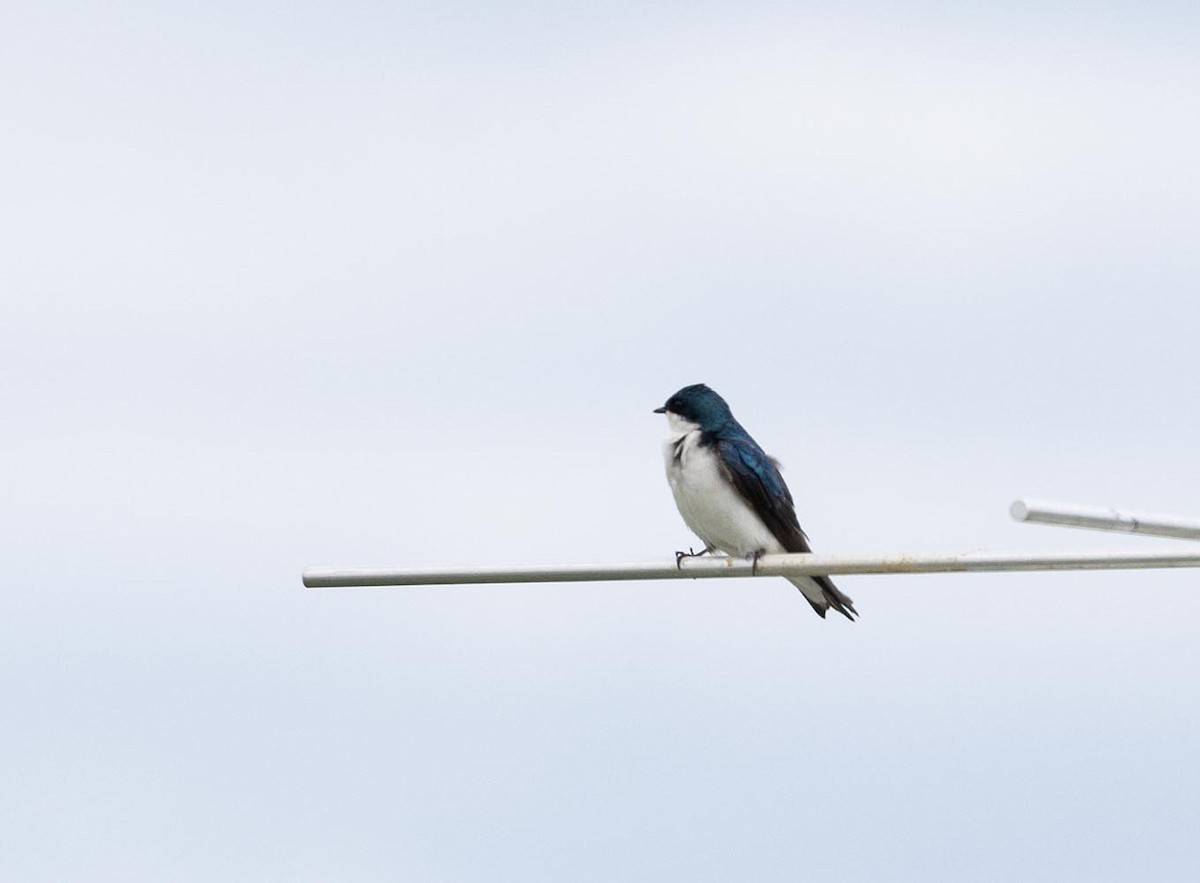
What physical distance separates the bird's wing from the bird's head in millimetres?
302

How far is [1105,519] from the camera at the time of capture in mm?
7395

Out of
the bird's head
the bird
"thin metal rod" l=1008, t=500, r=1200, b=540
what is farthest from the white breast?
"thin metal rod" l=1008, t=500, r=1200, b=540

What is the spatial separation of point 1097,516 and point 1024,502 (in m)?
0.40

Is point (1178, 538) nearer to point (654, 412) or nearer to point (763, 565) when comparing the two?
point (763, 565)

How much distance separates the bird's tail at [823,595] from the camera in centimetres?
1421

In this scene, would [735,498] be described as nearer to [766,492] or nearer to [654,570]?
[766,492]

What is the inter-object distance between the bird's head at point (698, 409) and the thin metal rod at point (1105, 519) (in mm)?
7262

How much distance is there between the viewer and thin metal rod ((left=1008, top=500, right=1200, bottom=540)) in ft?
23.3

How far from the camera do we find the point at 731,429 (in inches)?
593

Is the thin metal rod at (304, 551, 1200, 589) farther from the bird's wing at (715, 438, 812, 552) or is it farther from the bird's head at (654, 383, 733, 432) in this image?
the bird's head at (654, 383, 733, 432)

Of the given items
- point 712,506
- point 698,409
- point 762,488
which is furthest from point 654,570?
point 698,409

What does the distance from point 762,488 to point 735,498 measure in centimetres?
23

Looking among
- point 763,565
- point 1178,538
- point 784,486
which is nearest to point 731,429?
point 784,486

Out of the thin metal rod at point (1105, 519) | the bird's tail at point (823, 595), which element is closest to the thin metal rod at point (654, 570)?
the thin metal rod at point (1105, 519)
